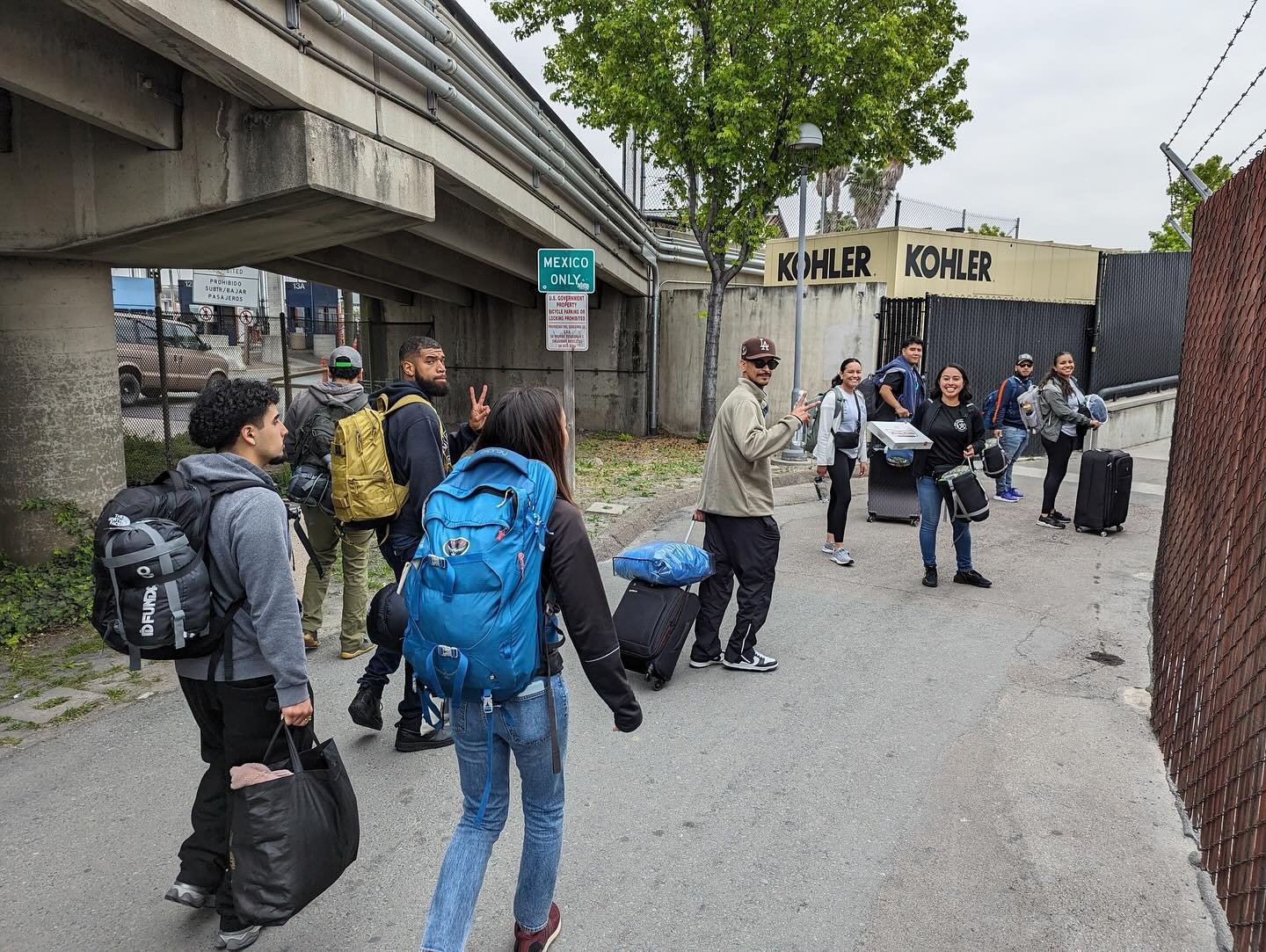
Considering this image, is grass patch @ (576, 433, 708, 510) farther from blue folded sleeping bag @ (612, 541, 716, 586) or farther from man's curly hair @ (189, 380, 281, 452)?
man's curly hair @ (189, 380, 281, 452)

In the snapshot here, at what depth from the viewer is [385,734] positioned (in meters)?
4.49

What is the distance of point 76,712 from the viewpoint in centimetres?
477

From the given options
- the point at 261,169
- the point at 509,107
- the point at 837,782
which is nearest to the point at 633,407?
the point at 509,107

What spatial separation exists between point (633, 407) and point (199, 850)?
46.3ft

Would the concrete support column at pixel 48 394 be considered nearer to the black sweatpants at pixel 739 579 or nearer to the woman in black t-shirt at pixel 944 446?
the black sweatpants at pixel 739 579

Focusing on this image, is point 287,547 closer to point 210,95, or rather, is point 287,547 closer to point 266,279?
point 210,95

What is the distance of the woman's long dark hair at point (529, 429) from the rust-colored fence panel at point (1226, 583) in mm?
2455

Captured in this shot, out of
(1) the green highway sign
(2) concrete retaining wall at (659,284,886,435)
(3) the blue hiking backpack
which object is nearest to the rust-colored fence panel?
(3) the blue hiking backpack

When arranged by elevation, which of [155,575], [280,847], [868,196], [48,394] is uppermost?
[868,196]

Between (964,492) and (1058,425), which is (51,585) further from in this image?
(1058,425)

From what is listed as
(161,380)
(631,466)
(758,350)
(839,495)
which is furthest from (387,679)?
(631,466)

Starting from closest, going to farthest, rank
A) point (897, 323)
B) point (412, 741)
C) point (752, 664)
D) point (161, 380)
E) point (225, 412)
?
1. point (225, 412)
2. point (412, 741)
3. point (752, 664)
4. point (161, 380)
5. point (897, 323)

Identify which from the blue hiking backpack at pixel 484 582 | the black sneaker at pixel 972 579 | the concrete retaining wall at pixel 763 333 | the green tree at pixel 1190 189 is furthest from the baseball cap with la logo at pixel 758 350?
the green tree at pixel 1190 189

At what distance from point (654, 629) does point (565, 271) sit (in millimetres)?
5221
